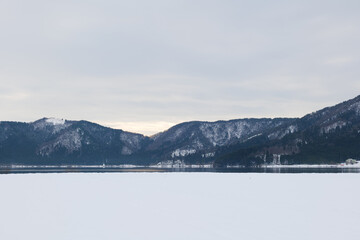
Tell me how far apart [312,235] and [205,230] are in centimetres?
711

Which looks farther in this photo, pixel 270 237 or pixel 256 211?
pixel 256 211

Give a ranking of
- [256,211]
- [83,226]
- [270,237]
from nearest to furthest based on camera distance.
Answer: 1. [270,237]
2. [83,226]
3. [256,211]

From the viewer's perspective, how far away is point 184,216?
1357 inches

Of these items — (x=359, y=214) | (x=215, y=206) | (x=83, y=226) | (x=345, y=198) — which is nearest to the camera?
(x=83, y=226)

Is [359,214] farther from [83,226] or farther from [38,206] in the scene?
[38,206]

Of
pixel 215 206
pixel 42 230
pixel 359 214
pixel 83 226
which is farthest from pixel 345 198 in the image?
pixel 42 230

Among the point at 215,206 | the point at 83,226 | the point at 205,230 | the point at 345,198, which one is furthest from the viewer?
the point at 345,198

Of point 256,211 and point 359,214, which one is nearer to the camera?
point 359,214

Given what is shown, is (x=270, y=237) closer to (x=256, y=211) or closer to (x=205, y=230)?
(x=205, y=230)

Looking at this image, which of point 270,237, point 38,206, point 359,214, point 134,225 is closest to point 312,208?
point 359,214

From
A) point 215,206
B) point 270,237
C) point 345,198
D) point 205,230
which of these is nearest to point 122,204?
point 215,206

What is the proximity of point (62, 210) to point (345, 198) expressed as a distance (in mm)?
32444

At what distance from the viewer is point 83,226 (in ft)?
97.6

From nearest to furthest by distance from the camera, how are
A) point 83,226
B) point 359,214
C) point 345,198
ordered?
point 83,226, point 359,214, point 345,198
